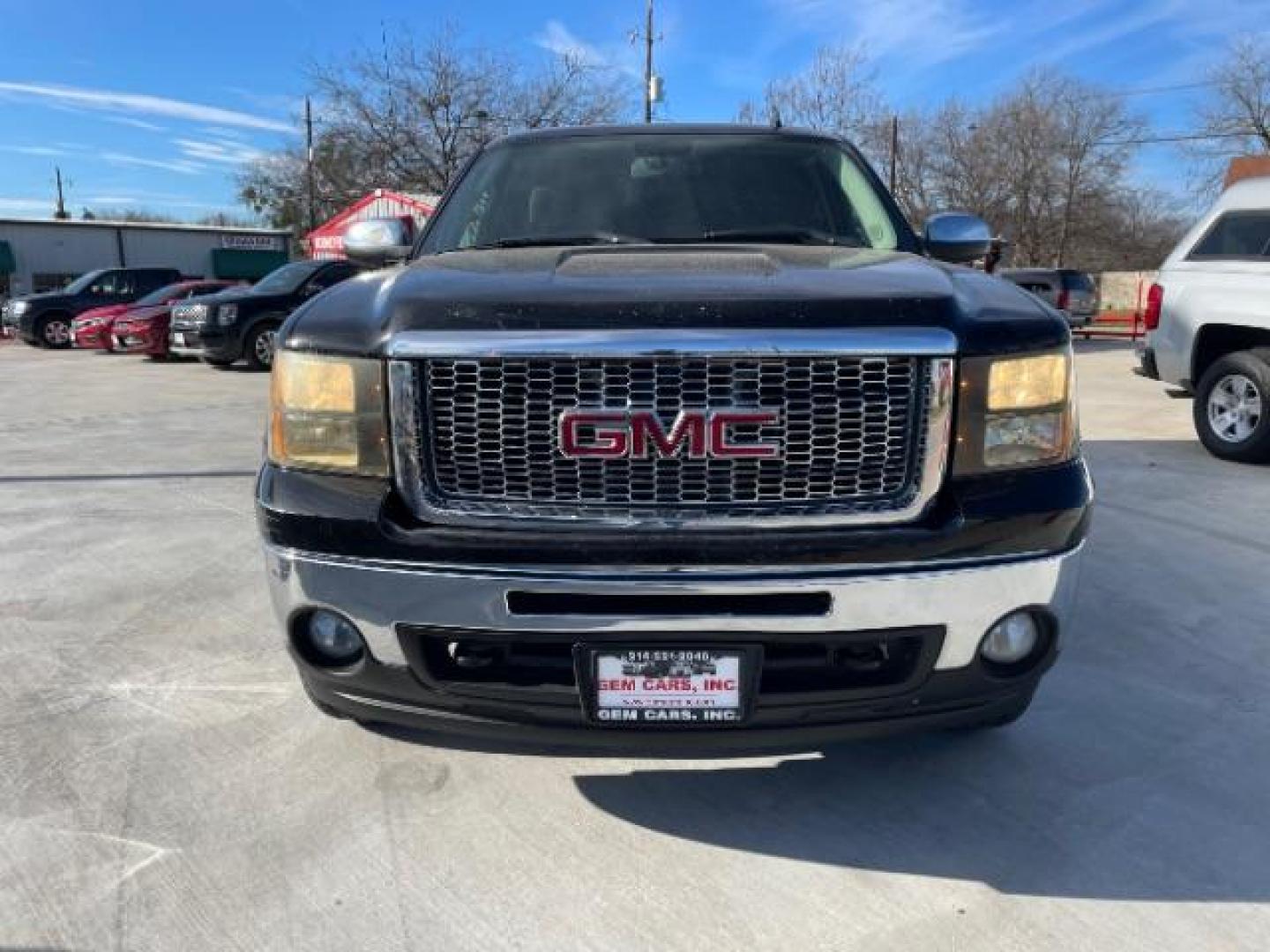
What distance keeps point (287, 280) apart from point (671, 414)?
45.5 feet

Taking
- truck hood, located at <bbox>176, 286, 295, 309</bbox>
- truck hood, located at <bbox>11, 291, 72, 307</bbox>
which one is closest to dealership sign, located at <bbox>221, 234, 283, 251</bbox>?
truck hood, located at <bbox>11, 291, 72, 307</bbox>

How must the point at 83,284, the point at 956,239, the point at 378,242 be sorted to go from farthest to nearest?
1. the point at 83,284
2. the point at 378,242
3. the point at 956,239

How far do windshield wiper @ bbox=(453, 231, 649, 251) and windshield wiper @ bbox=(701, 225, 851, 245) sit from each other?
0.82ft

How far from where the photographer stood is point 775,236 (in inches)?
127

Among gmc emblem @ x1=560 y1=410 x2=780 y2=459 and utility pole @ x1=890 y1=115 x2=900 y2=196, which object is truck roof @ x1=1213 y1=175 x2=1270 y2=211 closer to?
gmc emblem @ x1=560 y1=410 x2=780 y2=459

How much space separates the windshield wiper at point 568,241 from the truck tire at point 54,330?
20.8 m

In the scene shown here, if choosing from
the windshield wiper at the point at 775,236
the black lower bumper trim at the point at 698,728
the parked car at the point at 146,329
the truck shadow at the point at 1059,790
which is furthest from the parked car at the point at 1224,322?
the parked car at the point at 146,329

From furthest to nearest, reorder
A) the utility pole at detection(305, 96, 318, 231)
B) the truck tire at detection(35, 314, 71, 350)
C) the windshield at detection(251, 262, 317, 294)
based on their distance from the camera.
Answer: the utility pole at detection(305, 96, 318, 231)
the truck tire at detection(35, 314, 71, 350)
the windshield at detection(251, 262, 317, 294)

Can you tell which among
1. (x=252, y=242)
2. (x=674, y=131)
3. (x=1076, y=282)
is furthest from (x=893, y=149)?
(x=674, y=131)

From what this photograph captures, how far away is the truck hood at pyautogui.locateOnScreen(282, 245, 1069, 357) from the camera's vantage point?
200cm

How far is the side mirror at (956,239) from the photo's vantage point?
11.2 feet

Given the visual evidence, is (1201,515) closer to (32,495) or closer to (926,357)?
(926,357)

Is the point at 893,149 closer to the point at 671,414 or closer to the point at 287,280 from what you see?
the point at 287,280

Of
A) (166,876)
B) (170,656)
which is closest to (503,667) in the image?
(166,876)
